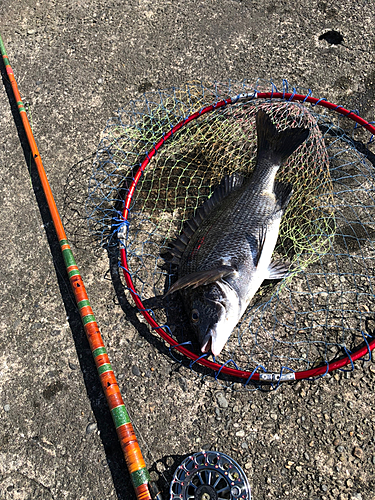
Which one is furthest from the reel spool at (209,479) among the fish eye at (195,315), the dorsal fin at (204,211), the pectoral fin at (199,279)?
the dorsal fin at (204,211)

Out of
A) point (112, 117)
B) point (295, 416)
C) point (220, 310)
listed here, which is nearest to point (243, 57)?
point (112, 117)

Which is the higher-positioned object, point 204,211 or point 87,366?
point 204,211

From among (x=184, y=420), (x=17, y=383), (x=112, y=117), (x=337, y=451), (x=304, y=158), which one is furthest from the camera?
(x=112, y=117)

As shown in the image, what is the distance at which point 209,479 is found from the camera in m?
2.63

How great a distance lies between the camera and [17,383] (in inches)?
130

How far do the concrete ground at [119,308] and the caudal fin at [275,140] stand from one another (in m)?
1.41

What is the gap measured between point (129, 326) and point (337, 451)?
1936mm

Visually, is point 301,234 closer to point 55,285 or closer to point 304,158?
point 304,158

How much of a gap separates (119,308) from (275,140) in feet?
7.10

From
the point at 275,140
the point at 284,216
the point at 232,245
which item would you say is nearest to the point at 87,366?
the point at 232,245

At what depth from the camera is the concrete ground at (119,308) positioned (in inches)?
113

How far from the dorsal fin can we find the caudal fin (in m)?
0.35

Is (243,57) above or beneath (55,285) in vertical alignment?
above

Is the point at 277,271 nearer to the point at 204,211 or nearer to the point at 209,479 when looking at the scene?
the point at 204,211
